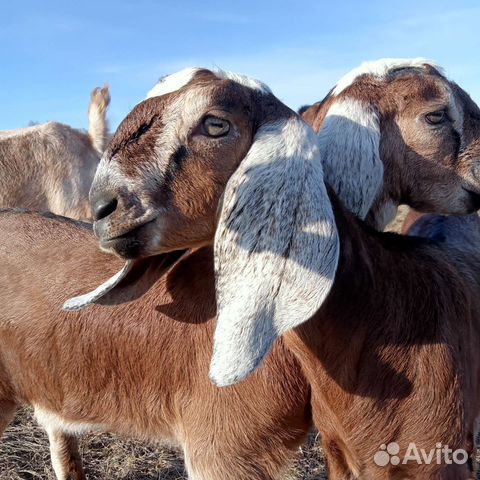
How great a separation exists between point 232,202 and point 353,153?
2.64 feet

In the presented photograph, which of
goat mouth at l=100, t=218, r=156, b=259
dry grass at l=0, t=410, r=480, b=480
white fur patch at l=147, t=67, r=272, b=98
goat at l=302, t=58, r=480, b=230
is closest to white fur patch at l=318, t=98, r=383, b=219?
goat at l=302, t=58, r=480, b=230

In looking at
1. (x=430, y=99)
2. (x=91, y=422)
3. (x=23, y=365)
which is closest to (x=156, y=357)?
(x=91, y=422)

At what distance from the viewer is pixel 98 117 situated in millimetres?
8930

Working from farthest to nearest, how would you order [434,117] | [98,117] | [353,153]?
[98,117] < [434,117] < [353,153]

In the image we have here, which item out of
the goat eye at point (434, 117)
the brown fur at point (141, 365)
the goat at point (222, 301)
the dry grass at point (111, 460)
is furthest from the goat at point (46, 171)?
the goat eye at point (434, 117)

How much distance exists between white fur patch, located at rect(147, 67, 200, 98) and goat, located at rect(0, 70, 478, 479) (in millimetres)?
18

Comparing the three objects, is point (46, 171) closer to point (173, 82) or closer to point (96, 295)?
point (96, 295)

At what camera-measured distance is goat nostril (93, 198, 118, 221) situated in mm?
1683

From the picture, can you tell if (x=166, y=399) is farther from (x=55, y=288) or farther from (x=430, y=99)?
(x=430, y=99)

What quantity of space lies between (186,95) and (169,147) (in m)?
0.19

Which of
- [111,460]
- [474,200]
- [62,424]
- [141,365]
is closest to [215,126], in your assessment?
[141,365]

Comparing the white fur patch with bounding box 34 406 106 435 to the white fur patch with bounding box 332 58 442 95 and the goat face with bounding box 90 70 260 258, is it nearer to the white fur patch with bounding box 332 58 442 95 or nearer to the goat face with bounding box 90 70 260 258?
the goat face with bounding box 90 70 260 258

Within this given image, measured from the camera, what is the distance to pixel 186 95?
1.74 metres

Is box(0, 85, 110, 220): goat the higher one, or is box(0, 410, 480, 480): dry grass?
box(0, 85, 110, 220): goat
